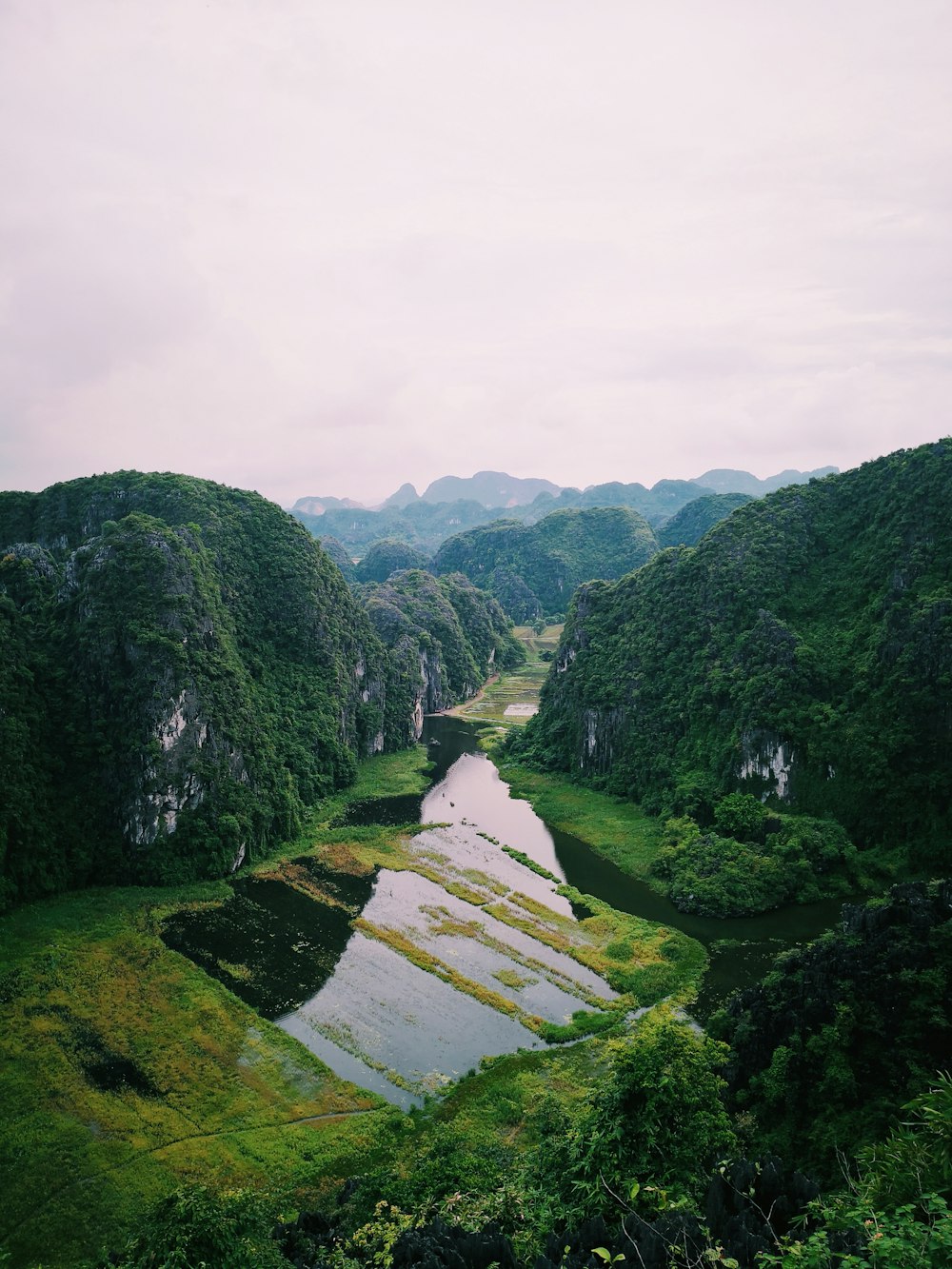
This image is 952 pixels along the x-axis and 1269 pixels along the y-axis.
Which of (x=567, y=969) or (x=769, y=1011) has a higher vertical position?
(x=769, y=1011)

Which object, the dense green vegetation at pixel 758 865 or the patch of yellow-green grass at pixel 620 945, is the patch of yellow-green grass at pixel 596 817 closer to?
the dense green vegetation at pixel 758 865

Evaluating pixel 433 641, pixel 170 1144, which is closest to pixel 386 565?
pixel 433 641

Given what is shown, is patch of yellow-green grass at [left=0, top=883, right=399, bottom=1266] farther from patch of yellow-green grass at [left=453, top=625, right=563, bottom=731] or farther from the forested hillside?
patch of yellow-green grass at [left=453, top=625, right=563, bottom=731]

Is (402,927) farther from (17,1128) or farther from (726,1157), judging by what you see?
(726,1157)

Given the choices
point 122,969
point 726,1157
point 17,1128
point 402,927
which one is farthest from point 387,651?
point 726,1157

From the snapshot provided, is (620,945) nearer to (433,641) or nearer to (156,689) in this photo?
(156,689)
